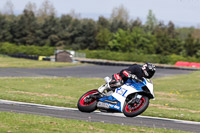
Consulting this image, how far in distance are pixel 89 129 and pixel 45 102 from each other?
884 cm

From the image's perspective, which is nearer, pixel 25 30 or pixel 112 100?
pixel 112 100

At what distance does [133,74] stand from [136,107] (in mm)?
1237

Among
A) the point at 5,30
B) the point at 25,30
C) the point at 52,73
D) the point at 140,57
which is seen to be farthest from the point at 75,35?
the point at 52,73

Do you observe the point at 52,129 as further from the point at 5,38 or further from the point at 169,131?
the point at 5,38

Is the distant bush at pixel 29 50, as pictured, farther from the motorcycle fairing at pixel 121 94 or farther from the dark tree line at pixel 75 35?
the motorcycle fairing at pixel 121 94

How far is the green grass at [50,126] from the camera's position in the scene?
1002 centimetres

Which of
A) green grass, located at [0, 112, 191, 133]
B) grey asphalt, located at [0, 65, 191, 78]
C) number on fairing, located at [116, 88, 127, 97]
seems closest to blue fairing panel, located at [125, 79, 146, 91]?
number on fairing, located at [116, 88, 127, 97]

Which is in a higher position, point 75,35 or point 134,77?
point 75,35

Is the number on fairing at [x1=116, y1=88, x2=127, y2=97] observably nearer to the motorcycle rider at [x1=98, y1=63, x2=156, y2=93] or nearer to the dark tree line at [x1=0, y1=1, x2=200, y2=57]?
the motorcycle rider at [x1=98, y1=63, x2=156, y2=93]

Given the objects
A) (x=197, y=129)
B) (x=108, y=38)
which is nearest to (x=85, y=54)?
(x=108, y=38)

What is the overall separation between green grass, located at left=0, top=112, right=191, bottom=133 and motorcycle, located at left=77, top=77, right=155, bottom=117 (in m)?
1.00

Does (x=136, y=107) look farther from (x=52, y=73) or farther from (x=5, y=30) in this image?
(x=5, y=30)

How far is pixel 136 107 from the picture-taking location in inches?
482

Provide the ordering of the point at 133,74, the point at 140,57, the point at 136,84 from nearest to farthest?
1. the point at 136,84
2. the point at 133,74
3. the point at 140,57
